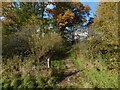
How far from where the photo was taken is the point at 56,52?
17500 mm

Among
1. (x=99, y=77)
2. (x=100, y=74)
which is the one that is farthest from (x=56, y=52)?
(x=99, y=77)

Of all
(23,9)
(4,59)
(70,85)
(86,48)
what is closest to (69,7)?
(23,9)

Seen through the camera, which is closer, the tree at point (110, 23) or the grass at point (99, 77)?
the grass at point (99, 77)

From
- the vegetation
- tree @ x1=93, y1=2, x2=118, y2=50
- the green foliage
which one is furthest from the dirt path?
tree @ x1=93, y1=2, x2=118, y2=50

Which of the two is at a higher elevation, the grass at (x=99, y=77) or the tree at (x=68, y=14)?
the tree at (x=68, y=14)

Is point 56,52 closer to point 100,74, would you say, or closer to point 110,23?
A: point 100,74

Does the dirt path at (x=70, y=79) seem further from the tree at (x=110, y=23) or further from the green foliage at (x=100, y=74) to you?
the tree at (x=110, y=23)

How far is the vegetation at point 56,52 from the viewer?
8953 mm

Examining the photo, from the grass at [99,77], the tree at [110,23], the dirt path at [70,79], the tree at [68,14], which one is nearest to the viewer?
the grass at [99,77]

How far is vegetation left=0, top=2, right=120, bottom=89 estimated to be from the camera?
895 centimetres

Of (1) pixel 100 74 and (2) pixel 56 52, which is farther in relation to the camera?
(2) pixel 56 52

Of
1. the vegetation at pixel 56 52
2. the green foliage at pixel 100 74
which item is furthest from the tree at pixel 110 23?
the green foliage at pixel 100 74

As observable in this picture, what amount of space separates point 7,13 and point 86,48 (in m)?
9.78

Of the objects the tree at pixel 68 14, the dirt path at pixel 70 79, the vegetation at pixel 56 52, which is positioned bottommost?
the dirt path at pixel 70 79
